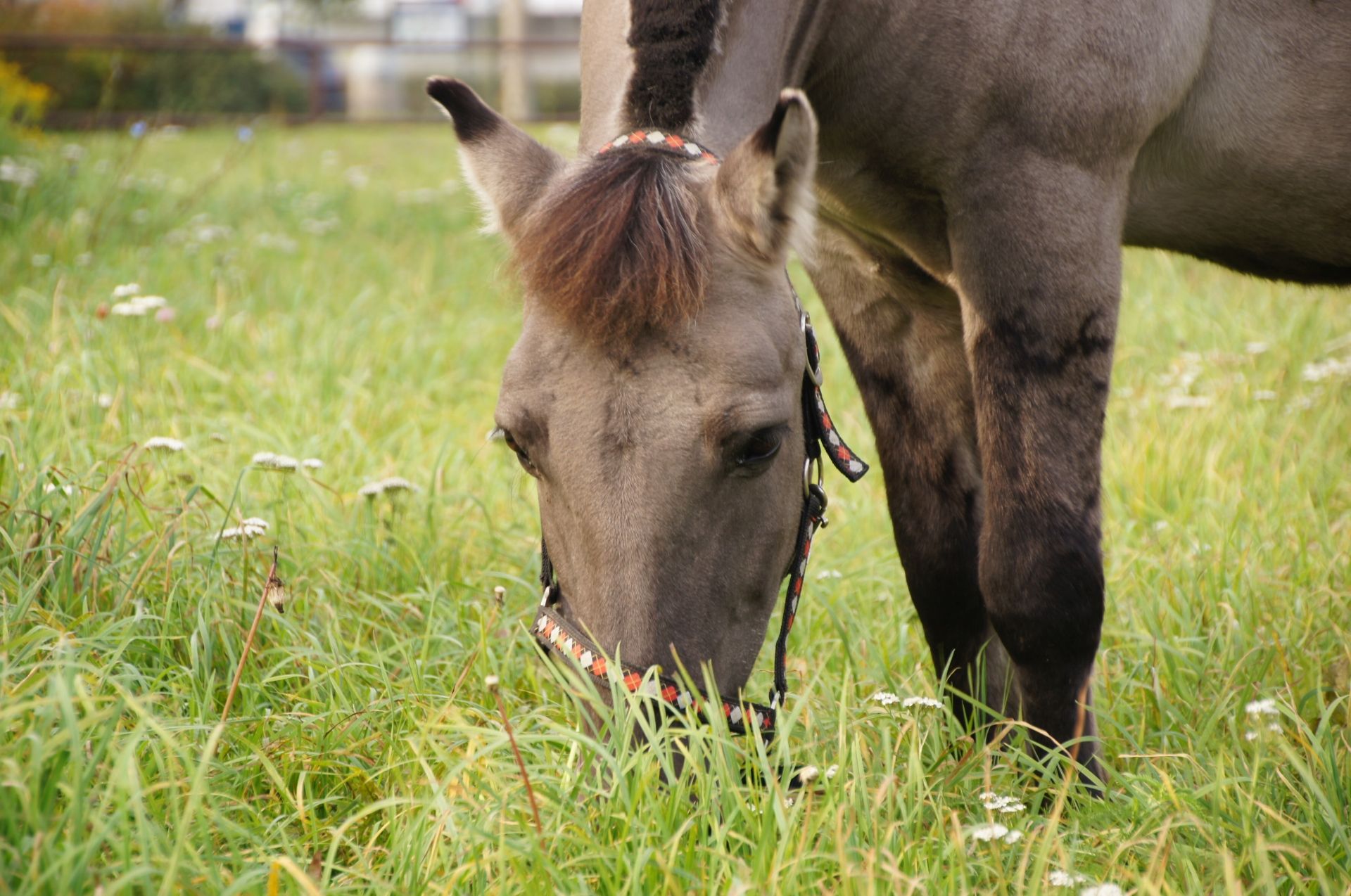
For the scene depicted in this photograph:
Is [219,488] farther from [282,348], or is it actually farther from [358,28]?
[358,28]

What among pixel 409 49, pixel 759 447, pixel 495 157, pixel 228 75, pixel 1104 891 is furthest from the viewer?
pixel 228 75

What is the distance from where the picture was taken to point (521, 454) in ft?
6.13

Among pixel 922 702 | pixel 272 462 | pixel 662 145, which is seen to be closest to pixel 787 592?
pixel 922 702

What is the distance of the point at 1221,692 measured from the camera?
255 cm

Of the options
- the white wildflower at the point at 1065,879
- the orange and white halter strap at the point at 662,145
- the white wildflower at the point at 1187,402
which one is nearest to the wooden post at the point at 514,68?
the white wildflower at the point at 1187,402

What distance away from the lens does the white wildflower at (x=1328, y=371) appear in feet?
14.3

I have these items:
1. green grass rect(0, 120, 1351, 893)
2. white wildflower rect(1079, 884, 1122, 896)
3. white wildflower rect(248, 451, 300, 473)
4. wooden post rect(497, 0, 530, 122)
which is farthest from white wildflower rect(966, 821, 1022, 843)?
wooden post rect(497, 0, 530, 122)

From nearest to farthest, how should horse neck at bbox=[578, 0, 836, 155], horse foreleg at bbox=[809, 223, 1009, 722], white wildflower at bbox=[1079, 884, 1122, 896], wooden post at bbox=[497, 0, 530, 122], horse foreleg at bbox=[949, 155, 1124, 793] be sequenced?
white wildflower at bbox=[1079, 884, 1122, 896] < horse neck at bbox=[578, 0, 836, 155] < horse foreleg at bbox=[949, 155, 1124, 793] < horse foreleg at bbox=[809, 223, 1009, 722] < wooden post at bbox=[497, 0, 530, 122]

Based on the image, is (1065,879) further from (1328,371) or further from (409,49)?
(409,49)

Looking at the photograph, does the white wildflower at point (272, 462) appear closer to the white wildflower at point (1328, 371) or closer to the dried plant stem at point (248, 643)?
the dried plant stem at point (248, 643)

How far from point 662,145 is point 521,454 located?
0.57 m

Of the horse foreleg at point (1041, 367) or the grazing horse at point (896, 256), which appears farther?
the horse foreleg at point (1041, 367)

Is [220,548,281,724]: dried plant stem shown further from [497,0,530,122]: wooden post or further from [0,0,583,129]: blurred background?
[497,0,530,122]: wooden post

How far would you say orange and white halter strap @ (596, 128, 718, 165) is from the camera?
1888 mm
